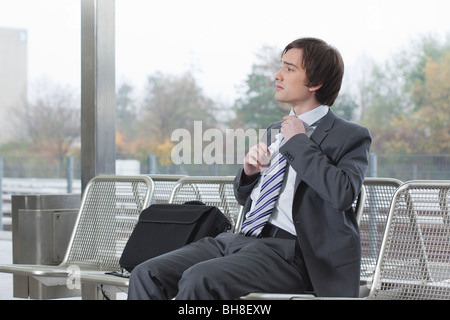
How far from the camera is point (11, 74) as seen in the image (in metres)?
23.5

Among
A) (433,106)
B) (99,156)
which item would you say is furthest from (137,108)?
(99,156)

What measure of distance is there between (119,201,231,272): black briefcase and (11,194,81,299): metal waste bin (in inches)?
42.1

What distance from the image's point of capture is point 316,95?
244 centimetres

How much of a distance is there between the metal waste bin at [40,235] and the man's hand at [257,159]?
1.65 metres

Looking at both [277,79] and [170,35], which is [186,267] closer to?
Answer: [277,79]

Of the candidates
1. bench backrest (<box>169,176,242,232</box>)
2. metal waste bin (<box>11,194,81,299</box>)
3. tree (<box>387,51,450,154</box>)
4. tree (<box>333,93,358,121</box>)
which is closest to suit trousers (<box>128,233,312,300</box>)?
bench backrest (<box>169,176,242,232</box>)

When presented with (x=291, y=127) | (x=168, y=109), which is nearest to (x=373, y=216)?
(x=291, y=127)

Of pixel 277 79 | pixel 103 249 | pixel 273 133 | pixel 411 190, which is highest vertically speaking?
pixel 277 79

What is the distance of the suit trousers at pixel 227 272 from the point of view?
2.15 m

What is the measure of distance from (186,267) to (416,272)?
2.85 ft

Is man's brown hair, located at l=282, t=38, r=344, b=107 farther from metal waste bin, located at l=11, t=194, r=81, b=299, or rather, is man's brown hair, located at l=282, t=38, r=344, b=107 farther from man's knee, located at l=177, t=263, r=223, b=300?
metal waste bin, located at l=11, t=194, r=81, b=299

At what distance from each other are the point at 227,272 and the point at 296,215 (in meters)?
0.29

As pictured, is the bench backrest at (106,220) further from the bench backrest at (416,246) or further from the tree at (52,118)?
the tree at (52,118)

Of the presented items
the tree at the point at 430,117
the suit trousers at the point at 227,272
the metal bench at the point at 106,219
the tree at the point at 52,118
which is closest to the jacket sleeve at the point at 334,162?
the suit trousers at the point at 227,272
